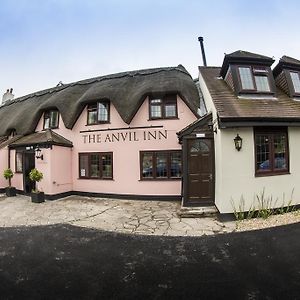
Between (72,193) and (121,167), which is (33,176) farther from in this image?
(121,167)

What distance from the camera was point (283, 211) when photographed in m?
8.84

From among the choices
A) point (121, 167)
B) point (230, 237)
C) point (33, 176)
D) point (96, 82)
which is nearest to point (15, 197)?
point (33, 176)

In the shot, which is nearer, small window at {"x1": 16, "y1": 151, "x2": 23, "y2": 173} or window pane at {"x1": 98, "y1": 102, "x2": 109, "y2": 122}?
window pane at {"x1": 98, "y1": 102, "x2": 109, "y2": 122}

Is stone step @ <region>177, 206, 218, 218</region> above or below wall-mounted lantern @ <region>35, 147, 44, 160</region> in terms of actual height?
below

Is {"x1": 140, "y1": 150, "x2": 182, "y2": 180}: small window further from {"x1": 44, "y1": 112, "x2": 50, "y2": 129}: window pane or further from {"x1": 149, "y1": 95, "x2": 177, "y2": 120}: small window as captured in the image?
{"x1": 44, "y1": 112, "x2": 50, "y2": 129}: window pane

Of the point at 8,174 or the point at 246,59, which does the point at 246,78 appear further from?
the point at 8,174

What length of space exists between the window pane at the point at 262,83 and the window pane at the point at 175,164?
458cm

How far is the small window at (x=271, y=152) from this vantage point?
28.9 feet

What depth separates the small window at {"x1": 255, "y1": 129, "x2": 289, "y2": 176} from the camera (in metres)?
8.81

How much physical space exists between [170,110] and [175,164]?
107 inches

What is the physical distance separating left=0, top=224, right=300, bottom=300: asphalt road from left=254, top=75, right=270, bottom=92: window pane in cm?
560

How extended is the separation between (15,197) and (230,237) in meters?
11.8

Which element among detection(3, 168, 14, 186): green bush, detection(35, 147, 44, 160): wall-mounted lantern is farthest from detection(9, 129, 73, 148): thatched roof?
detection(3, 168, 14, 186): green bush

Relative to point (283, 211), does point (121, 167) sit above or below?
above
